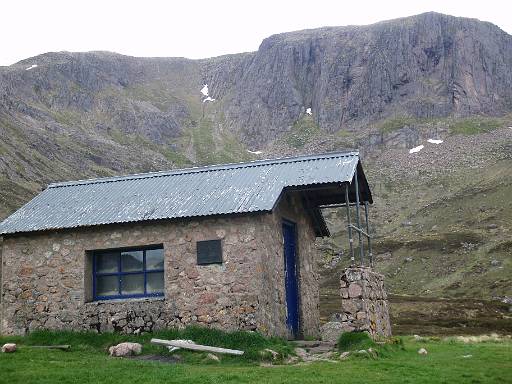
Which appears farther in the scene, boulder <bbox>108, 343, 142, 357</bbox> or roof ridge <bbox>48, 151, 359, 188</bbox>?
roof ridge <bbox>48, 151, 359, 188</bbox>

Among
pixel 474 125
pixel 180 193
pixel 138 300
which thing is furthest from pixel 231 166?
A: pixel 474 125

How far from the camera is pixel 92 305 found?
19344 mm

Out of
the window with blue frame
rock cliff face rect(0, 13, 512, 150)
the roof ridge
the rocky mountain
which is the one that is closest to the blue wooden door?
the roof ridge

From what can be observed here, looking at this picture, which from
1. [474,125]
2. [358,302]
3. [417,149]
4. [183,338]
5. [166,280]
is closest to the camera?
[358,302]

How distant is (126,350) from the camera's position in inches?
653

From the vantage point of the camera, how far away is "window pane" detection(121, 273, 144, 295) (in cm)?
1967

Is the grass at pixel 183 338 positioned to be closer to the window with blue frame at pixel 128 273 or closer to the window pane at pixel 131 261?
the window with blue frame at pixel 128 273

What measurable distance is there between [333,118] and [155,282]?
145 m

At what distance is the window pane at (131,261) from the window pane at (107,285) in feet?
1.68

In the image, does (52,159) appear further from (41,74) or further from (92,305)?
(92,305)

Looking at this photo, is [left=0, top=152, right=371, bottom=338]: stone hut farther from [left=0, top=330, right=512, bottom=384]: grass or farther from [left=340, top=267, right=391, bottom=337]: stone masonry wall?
[left=340, top=267, right=391, bottom=337]: stone masonry wall

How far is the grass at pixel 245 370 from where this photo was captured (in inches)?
488

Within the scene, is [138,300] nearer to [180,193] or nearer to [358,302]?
[180,193]

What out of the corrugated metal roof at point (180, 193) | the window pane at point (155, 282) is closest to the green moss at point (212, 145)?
the corrugated metal roof at point (180, 193)
